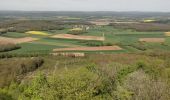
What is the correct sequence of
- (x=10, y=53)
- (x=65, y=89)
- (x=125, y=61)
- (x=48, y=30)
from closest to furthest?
(x=65, y=89) < (x=125, y=61) < (x=10, y=53) < (x=48, y=30)

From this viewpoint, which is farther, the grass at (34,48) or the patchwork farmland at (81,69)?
the grass at (34,48)

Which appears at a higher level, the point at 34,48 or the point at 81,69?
the point at 81,69

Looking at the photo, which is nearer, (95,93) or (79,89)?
(79,89)

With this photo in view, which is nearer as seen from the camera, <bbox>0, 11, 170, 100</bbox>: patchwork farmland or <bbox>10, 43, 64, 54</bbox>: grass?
<bbox>0, 11, 170, 100</bbox>: patchwork farmland

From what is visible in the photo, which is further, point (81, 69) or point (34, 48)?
point (34, 48)

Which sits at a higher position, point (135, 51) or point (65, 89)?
point (65, 89)

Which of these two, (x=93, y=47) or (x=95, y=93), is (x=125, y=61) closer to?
(x=93, y=47)

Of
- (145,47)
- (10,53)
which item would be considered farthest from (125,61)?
(10,53)

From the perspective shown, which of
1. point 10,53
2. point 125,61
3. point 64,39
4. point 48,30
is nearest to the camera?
point 125,61

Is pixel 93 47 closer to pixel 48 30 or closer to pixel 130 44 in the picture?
pixel 130 44
